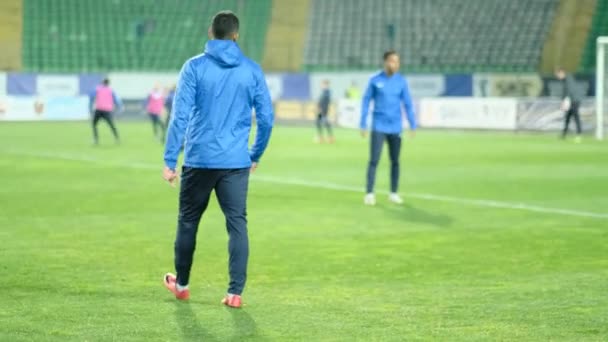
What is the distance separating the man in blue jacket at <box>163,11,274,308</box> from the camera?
8.59 m

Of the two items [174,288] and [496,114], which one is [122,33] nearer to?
[496,114]

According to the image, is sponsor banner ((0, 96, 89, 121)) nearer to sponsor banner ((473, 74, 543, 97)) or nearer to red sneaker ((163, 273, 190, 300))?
sponsor banner ((473, 74, 543, 97))

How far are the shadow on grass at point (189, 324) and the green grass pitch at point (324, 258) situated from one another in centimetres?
2

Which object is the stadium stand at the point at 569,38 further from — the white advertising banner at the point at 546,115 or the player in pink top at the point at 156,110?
the player in pink top at the point at 156,110

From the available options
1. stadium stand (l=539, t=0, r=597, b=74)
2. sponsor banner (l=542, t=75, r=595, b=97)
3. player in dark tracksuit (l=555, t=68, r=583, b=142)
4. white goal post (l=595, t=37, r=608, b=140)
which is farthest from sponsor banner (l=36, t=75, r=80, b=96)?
white goal post (l=595, t=37, r=608, b=140)

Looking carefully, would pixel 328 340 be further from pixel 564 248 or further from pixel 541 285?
pixel 564 248

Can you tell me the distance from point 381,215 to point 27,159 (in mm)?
12939

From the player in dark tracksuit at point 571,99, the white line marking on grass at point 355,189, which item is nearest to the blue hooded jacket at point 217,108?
the white line marking on grass at point 355,189

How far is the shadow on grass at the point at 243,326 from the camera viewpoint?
780cm

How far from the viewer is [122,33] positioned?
195ft

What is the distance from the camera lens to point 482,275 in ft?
34.6

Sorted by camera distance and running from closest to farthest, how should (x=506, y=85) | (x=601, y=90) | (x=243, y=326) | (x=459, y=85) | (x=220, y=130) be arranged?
(x=243, y=326), (x=220, y=130), (x=601, y=90), (x=506, y=85), (x=459, y=85)

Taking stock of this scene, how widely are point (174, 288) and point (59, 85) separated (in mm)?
45991

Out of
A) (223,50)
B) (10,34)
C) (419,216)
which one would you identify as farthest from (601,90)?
(10,34)
